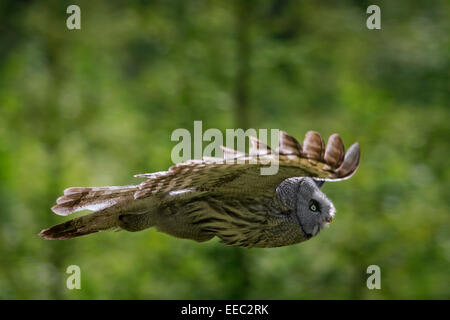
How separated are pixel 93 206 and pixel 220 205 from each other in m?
0.42

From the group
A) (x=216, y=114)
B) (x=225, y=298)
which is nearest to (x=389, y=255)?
(x=225, y=298)

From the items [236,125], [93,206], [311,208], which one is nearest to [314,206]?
[311,208]

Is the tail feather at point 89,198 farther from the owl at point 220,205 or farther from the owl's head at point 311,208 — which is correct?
the owl's head at point 311,208

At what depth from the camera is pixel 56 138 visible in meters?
5.64

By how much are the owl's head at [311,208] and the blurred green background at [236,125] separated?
2.49 metres

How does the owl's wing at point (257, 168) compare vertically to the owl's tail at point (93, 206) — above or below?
above

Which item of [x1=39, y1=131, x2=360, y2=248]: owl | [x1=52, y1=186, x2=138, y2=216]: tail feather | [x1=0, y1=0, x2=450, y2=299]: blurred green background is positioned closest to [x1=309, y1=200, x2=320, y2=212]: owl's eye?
[x1=39, y1=131, x2=360, y2=248]: owl

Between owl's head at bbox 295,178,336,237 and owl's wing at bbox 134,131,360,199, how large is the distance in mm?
122

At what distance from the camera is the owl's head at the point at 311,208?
2.40 meters

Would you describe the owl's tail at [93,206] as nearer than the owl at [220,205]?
Answer: No

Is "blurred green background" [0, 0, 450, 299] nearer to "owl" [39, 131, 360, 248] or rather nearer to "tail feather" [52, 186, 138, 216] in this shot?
"owl" [39, 131, 360, 248]

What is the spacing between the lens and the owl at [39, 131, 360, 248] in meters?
2.21

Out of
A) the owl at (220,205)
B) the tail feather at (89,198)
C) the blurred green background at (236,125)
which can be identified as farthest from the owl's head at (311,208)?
the blurred green background at (236,125)

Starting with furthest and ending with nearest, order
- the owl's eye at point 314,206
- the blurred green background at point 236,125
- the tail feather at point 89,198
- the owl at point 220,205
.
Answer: the blurred green background at point 236,125 → the owl's eye at point 314,206 → the tail feather at point 89,198 → the owl at point 220,205
